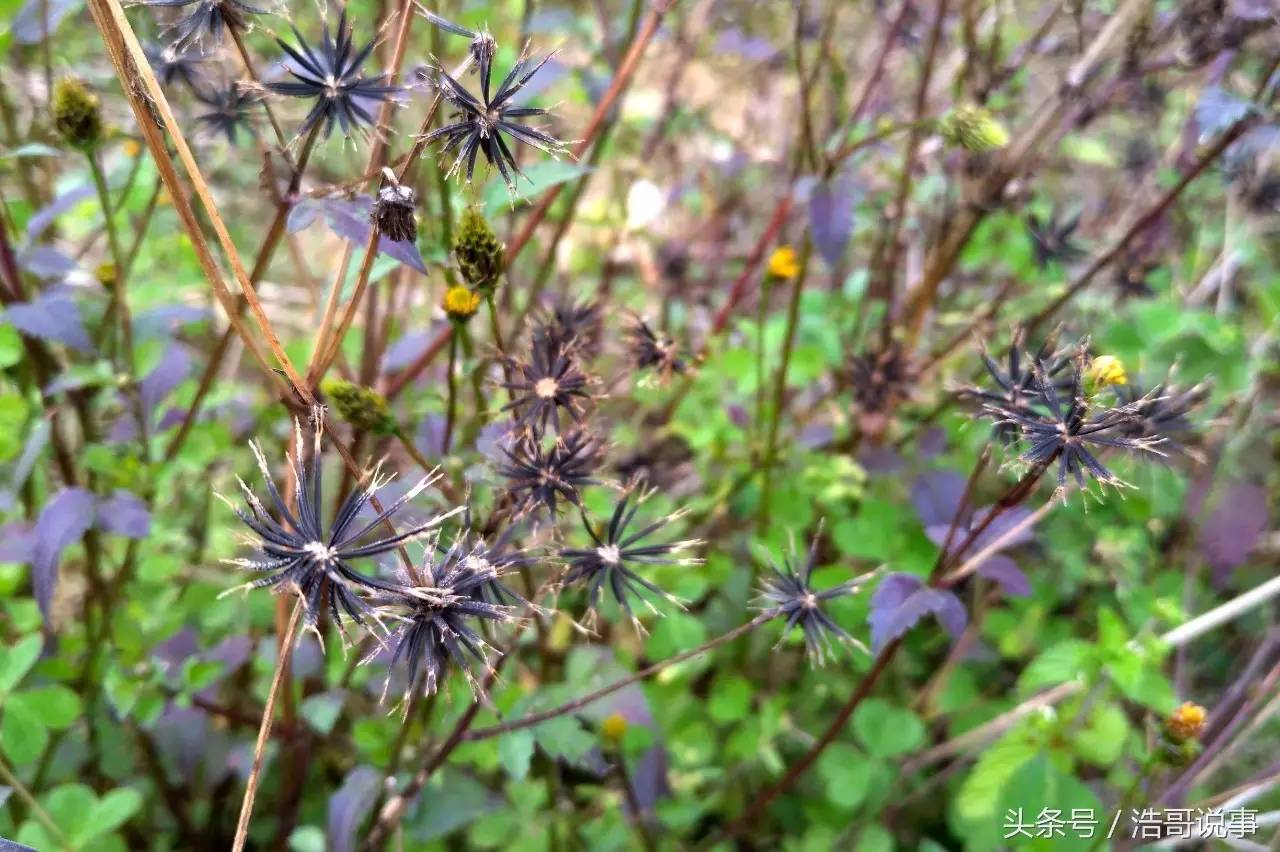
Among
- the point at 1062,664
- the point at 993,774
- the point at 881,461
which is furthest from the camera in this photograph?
the point at 881,461

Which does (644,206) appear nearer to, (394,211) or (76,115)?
(76,115)

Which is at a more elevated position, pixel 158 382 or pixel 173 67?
pixel 173 67

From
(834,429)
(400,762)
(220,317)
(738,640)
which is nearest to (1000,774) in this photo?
(738,640)

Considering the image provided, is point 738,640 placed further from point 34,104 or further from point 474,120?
point 34,104

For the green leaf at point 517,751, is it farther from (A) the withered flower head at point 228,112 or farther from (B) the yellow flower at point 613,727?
(A) the withered flower head at point 228,112

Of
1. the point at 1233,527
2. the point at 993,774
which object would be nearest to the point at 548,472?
the point at 993,774

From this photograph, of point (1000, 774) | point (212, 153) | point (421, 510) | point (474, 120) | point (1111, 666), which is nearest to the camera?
point (474, 120)

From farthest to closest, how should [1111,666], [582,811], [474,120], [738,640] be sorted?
[738,640], [582,811], [1111,666], [474,120]

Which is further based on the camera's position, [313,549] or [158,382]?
[158,382]

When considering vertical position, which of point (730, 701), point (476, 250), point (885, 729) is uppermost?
point (476, 250)
